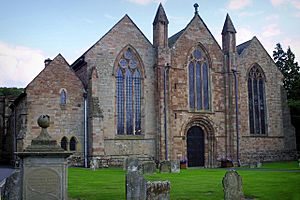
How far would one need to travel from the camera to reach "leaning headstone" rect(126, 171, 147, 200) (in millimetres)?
12895

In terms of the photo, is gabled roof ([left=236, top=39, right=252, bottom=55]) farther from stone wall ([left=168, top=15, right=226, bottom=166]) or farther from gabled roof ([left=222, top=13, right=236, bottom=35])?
stone wall ([left=168, top=15, right=226, bottom=166])

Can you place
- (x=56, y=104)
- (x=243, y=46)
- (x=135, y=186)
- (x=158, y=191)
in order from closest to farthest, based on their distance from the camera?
(x=158, y=191), (x=135, y=186), (x=56, y=104), (x=243, y=46)

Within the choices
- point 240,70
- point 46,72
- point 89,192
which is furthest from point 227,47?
point 89,192

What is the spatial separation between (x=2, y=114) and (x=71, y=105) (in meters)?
23.5

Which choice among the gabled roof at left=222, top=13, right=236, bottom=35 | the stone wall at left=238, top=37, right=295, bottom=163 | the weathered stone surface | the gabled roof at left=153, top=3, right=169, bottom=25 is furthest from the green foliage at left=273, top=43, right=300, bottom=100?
the weathered stone surface

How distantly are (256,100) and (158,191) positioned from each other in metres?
29.6

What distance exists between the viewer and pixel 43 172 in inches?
450

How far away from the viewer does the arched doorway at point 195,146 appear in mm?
36003

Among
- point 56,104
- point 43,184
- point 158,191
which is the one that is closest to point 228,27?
point 56,104

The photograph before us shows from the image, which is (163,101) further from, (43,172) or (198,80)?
(43,172)

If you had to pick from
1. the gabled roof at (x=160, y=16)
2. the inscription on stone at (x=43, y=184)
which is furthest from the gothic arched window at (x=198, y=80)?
the inscription on stone at (x=43, y=184)

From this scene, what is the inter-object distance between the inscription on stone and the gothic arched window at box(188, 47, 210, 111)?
25.4m

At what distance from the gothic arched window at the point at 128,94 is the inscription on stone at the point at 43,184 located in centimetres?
2175

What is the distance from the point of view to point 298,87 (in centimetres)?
4572
